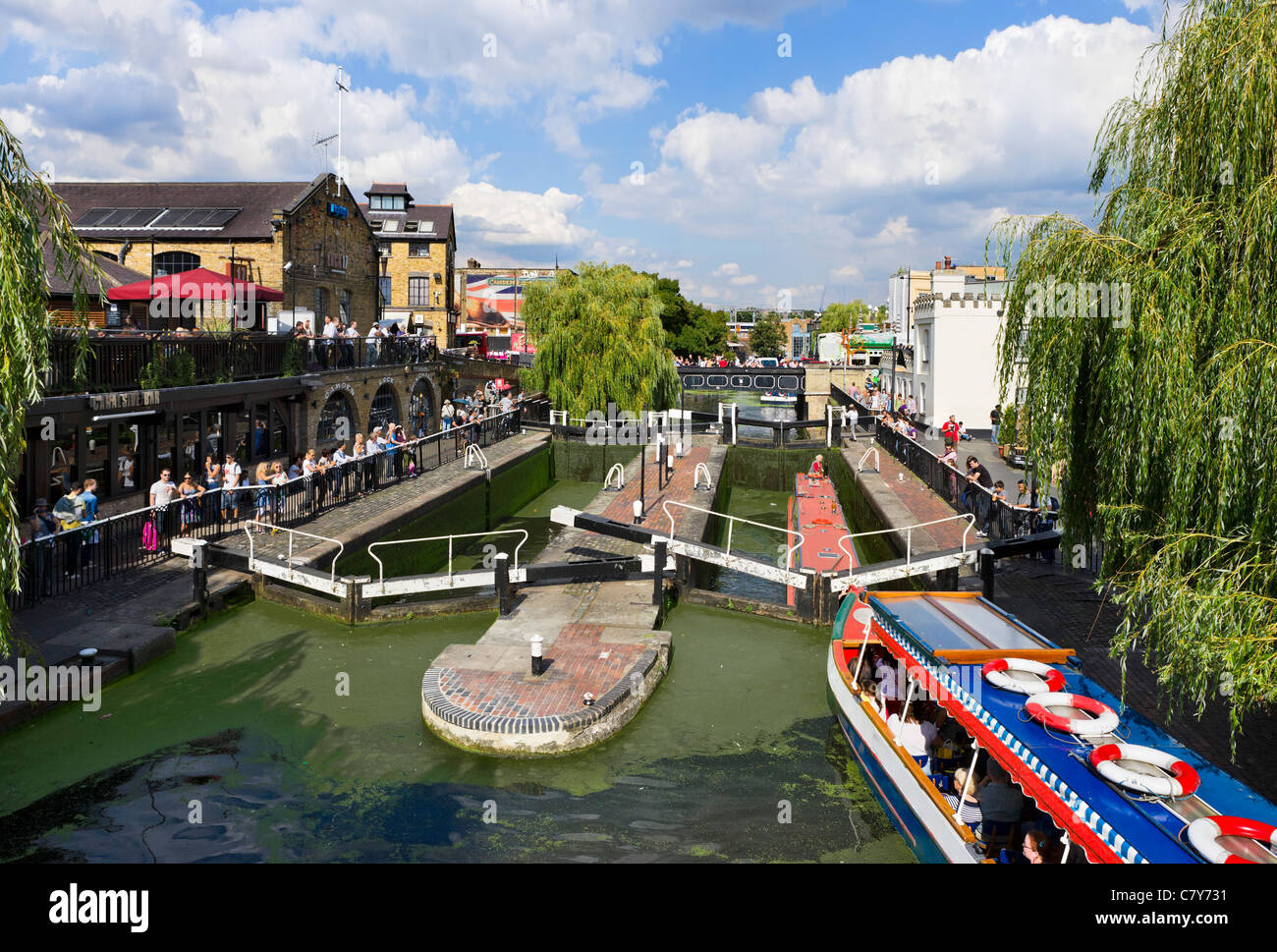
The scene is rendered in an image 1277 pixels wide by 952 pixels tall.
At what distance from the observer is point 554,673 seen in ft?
38.9

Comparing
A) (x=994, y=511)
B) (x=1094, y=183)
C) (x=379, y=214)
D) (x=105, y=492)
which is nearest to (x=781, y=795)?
(x=1094, y=183)

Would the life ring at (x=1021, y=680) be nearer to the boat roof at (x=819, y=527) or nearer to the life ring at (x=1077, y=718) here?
the life ring at (x=1077, y=718)

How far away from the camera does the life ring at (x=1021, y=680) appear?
7.64 m

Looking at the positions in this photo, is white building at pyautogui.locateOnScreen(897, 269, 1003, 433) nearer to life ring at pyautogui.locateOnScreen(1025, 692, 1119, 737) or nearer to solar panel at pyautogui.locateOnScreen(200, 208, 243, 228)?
solar panel at pyautogui.locateOnScreen(200, 208, 243, 228)

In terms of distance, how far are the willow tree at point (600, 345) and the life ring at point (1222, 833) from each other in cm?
3227

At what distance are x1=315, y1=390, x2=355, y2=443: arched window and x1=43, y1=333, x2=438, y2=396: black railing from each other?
1260mm

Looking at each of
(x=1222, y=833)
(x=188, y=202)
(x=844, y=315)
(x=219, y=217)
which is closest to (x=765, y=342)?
(x=844, y=315)

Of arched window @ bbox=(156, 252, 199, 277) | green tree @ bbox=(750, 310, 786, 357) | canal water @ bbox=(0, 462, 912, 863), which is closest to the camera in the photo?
canal water @ bbox=(0, 462, 912, 863)

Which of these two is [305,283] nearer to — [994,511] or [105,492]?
[105,492]

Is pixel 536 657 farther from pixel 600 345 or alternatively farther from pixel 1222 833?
pixel 600 345

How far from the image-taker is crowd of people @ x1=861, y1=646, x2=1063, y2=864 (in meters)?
7.15

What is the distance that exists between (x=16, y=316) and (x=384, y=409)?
29.5m

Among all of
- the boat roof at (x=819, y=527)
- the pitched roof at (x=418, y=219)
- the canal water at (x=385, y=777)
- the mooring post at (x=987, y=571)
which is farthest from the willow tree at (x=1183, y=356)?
the pitched roof at (x=418, y=219)

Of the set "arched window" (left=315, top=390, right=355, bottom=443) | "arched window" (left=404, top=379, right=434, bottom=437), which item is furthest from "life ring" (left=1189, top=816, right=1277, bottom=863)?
"arched window" (left=404, top=379, right=434, bottom=437)
